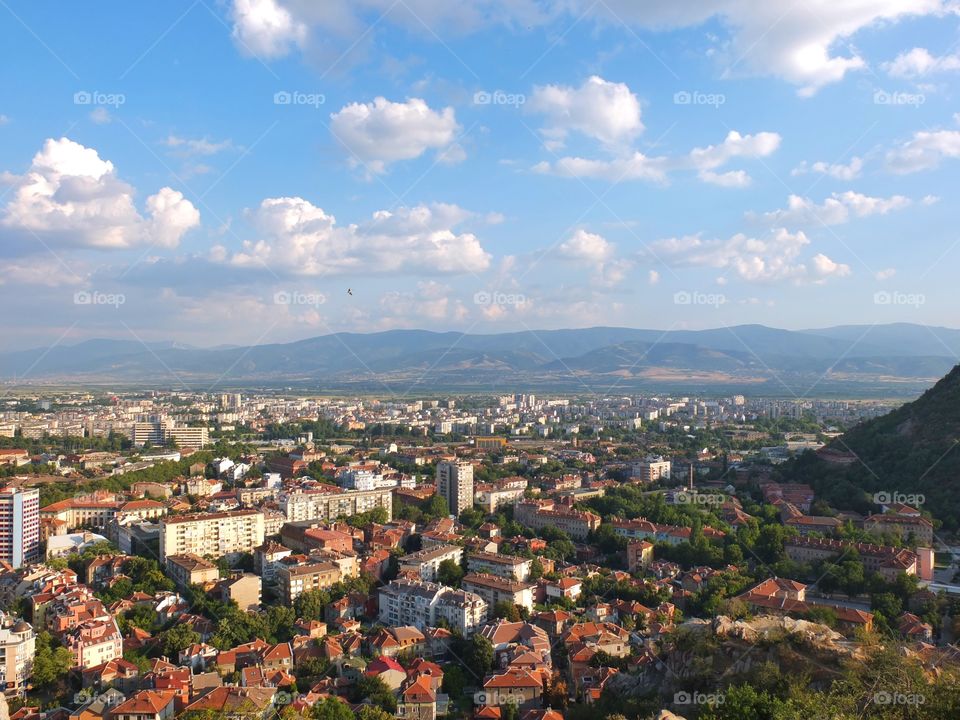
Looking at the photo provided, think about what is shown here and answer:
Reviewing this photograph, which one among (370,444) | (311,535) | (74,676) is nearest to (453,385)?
(370,444)

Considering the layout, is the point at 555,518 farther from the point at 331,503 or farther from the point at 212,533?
the point at 212,533

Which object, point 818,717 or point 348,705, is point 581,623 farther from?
point 818,717

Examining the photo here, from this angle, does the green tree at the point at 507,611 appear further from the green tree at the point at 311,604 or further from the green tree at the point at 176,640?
the green tree at the point at 176,640

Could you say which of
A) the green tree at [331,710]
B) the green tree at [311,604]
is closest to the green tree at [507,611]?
the green tree at [311,604]

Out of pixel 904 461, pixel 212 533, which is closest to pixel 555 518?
pixel 212 533

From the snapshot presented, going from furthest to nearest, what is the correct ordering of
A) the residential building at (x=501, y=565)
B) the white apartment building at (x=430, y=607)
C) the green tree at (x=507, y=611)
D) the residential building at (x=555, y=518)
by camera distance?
1. the residential building at (x=555, y=518)
2. the residential building at (x=501, y=565)
3. the green tree at (x=507, y=611)
4. the white apartment building at (x=430, y=607)
